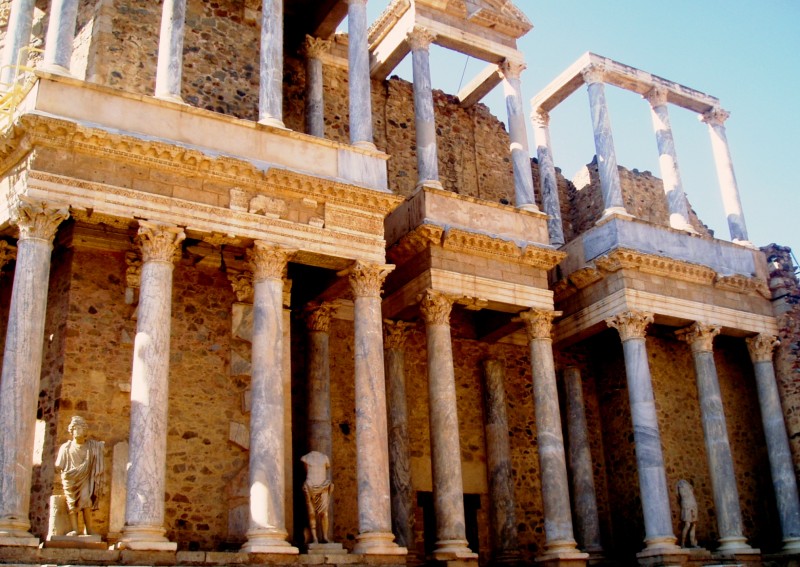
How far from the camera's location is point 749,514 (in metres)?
20.9

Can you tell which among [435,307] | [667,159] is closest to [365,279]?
[435,307]

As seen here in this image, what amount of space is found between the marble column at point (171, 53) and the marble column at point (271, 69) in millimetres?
1383

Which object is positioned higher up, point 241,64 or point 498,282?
point 241,64

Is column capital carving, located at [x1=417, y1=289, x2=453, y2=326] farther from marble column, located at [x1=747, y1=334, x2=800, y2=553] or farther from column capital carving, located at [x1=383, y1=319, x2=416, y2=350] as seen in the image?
marble column, located at [x1=747, y1=334, x2=800, y2=553]

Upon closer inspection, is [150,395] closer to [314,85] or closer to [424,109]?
[424,109]

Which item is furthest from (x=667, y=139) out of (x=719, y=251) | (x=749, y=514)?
(x=749, y=514)

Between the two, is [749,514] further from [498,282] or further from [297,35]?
[297,35]

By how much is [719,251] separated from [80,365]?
44.8 ft

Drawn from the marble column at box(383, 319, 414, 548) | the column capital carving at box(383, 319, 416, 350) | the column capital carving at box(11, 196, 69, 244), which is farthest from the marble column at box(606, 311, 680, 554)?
the column capital carving at box(11, 196, 69, 244)

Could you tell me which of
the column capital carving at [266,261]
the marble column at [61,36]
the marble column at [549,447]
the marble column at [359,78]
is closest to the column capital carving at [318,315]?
the column capital carving at [266,261]

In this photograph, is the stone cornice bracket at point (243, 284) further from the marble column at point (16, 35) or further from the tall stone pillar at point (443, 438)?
the marble column at point (16, 35)

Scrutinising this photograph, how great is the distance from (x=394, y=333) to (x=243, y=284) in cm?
360

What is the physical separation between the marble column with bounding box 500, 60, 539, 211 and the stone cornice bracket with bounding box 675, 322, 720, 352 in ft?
14.0

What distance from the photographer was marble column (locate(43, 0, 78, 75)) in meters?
14.5
